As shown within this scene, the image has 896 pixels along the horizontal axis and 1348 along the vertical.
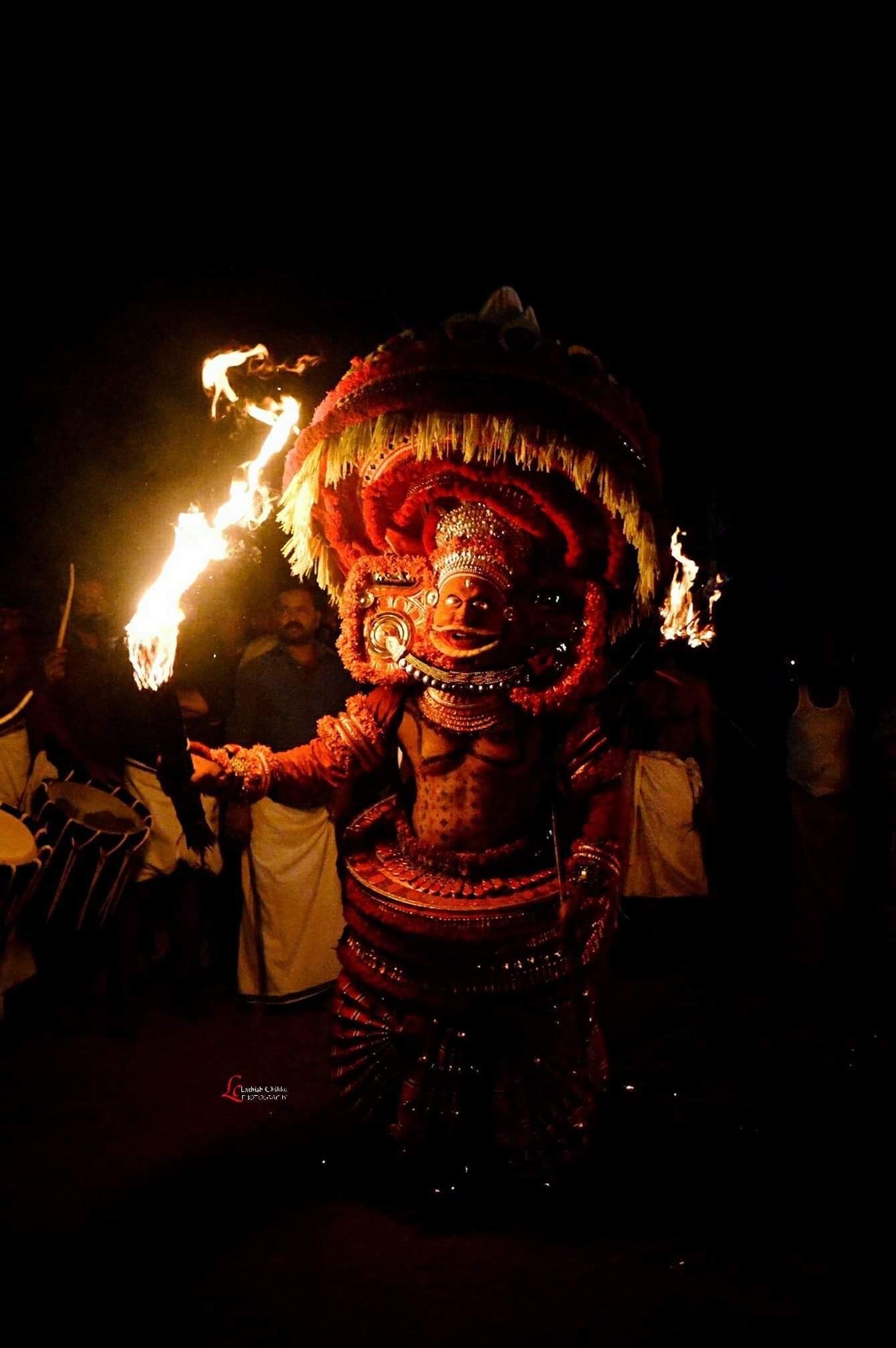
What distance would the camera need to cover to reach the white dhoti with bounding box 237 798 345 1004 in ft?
13.5

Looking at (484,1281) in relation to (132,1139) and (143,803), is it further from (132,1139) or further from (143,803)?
(143,803)

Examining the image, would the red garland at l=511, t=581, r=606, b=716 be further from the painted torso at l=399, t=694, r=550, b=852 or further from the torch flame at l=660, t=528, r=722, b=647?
the torch flame at l=660, t=528, r=722, b=647

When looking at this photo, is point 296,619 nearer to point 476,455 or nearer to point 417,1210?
point 476,455

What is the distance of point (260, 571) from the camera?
5.21 metres

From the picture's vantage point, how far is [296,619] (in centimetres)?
425

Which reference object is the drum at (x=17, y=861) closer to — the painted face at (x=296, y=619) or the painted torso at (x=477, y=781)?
the painted face at (x=296, y=619)

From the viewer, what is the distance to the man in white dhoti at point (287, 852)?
13.5ft

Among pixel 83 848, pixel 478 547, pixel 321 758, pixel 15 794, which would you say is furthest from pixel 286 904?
pixel 478 547

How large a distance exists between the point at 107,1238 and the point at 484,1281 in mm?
1231

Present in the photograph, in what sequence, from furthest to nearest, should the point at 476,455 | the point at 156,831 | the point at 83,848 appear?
the point at 156,831
the point at 83,848
the point at 476,455

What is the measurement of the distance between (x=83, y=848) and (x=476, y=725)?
2.09 meters

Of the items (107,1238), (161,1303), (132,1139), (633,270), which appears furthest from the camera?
(633,270)

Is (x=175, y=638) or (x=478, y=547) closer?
(x=175, y=638)

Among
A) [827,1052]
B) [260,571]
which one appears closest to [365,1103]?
[827,1052]
